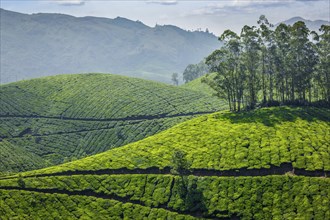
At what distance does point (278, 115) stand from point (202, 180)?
144ft

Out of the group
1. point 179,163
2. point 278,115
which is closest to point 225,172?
point 179,163

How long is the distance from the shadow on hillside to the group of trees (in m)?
8.11

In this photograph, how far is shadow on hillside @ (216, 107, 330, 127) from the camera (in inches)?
5394

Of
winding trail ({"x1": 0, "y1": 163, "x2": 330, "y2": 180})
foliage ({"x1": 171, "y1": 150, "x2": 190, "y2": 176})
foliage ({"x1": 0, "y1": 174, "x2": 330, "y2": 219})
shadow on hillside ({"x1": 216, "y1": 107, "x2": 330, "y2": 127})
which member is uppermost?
shadow on hillside ({"x1": 216, "y1": 107, "x2": 330, "y2": 127})

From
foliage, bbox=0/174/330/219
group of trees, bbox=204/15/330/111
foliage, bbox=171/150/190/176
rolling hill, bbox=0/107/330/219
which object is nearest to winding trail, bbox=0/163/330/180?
rolling hill, bbox=0/107/330/219

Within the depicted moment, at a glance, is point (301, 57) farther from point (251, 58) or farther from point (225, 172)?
point (225, 172)

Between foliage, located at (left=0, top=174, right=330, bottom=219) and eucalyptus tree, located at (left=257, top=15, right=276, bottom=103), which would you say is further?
eucalyptus tree, located at (left=257, top=15, right=276, bottom=103)

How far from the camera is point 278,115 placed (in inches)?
5541

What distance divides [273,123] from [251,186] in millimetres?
33899

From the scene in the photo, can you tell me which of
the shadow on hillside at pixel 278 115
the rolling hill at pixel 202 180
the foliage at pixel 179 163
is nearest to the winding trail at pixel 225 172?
the rolling hill at pixel 202 180

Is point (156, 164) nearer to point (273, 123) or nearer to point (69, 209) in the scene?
point (69, 209)

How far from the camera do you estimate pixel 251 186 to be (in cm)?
10788

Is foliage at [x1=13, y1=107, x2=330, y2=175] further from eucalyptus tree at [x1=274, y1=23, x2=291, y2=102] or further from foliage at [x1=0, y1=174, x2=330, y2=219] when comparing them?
eucalyptus tree at [x1=274, y1=23, x2=291, y2=102]

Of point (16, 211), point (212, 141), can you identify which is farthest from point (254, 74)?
point (16, 211)
